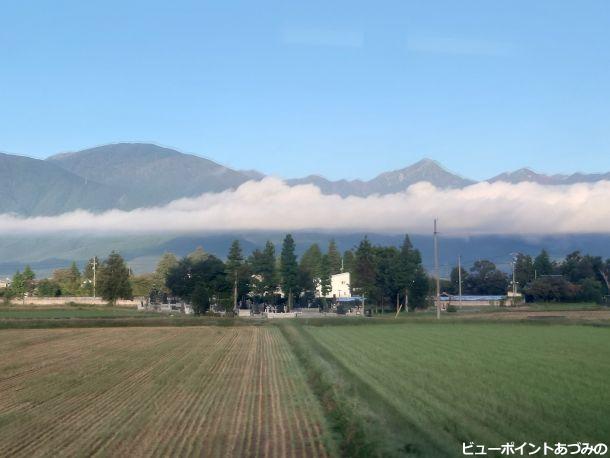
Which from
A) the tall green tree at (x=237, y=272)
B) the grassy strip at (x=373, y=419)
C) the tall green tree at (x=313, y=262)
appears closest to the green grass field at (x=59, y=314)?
the tall green tree at (x=237, y=272)

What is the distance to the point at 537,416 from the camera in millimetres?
17625

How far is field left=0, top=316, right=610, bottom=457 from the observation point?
1577 centimetres

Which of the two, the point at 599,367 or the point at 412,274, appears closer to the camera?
the point at 599,367

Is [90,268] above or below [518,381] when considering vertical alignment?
above

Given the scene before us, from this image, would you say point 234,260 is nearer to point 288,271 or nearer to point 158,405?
point 288,271

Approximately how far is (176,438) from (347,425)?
3.84 m

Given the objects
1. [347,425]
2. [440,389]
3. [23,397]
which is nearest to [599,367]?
[440,389]

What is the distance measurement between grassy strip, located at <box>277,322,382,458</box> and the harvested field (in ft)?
1.09

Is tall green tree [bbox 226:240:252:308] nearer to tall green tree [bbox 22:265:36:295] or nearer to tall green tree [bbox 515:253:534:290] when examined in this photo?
tall green tree [bbox 22:265:36:295]

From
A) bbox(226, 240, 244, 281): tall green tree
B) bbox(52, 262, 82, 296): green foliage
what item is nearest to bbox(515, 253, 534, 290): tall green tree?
bbox(226, 240, 244, 281): tall green tree

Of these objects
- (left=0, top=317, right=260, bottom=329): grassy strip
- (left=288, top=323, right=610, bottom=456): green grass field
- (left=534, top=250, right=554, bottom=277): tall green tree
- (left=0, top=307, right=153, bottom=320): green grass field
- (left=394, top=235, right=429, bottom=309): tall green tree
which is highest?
(left=534, top=250, right=554, bottom=277): tall green tree

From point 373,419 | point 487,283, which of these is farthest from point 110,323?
point 487,283

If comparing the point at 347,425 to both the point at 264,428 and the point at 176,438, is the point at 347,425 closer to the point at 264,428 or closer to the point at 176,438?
the point at 264,428

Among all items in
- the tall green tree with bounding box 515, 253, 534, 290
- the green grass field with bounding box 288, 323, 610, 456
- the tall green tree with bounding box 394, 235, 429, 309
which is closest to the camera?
the green grass field with bounding box 288, 323, 610, 456
